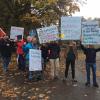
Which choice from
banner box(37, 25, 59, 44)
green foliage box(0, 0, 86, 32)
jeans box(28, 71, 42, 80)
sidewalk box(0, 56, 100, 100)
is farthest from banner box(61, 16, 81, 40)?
green foliage box(0, 0, 86, 32)

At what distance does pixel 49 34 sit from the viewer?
17344 mm

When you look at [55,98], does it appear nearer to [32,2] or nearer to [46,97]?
[46,97]

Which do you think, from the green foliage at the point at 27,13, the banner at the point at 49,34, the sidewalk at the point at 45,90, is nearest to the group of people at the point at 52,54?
the banner at the point at 49,34

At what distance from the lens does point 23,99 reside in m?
13.8

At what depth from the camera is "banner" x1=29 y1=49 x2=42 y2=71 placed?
17.0m

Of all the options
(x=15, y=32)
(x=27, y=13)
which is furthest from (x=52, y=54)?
(x=27, y=13)

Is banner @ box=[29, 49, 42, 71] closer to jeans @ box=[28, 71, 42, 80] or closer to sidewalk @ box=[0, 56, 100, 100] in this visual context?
jeans @ box=[28, 71, 42, 80]

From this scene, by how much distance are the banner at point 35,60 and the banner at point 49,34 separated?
54cm

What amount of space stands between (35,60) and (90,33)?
8.29 feet

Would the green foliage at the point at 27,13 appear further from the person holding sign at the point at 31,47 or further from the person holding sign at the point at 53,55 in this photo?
the person holding sign at the point at 53,55

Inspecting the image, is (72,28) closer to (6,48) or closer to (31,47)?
(31,47)

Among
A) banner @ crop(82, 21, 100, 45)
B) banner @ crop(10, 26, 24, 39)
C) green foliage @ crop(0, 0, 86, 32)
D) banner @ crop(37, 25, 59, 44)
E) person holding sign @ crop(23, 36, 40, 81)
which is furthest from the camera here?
green foliage @ crop(0, 0, 86, 32)

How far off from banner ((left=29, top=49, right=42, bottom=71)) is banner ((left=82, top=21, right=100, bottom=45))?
2.18 meters

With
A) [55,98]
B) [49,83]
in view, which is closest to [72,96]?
[55,98]
